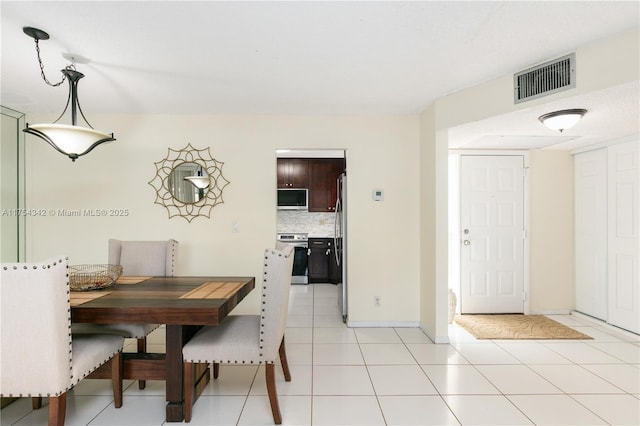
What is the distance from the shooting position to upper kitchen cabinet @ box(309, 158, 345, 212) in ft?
19.0

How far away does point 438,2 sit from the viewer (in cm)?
162

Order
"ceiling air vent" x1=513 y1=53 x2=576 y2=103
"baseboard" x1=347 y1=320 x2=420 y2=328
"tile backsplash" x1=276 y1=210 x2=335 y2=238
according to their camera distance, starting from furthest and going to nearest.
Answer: "tile backsplash" x1=276 y1=210 x2=335 y2=238, "baseboard" x1=347 y1=320 x2=420 y2=328, "ceiling air vent" x1=513 y1=53 x2=576 y2=103

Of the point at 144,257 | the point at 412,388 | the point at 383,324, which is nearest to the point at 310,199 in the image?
the point at 383,324

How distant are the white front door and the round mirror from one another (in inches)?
124

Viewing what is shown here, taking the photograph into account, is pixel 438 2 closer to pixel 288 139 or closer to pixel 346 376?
pixel 288 139

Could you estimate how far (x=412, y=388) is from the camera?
7.39 feet

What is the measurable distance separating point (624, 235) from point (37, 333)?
4976 mm

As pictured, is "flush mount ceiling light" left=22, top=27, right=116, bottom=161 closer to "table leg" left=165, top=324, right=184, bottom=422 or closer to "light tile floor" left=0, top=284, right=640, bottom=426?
"table leg" left=165, top=324, right=184, bottom=422

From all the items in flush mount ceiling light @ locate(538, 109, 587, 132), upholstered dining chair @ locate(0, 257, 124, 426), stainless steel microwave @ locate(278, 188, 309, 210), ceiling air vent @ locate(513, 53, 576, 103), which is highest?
ceiling air vent @ locate(513, 53, 576, 103)

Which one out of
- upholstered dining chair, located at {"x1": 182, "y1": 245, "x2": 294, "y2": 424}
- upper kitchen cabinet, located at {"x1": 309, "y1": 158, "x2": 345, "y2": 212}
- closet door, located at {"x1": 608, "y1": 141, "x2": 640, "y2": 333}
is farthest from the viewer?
upper kitchen cabinet, located at {"x1": 309, "y1": 158, "x2": 345, "y2": 212}

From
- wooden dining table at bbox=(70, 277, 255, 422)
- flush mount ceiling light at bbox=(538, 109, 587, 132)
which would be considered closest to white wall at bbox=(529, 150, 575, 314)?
flush mount ceiling light at bbox=(538, 109, 587, 132)

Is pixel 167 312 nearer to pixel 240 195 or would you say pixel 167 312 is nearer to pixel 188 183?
pixel 240 195

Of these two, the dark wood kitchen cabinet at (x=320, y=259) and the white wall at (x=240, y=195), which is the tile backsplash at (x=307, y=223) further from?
the white wall at (x=240, y=195)

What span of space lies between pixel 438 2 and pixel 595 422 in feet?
8.57
